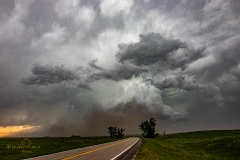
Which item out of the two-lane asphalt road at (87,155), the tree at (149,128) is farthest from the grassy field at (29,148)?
the tree at (149,128)

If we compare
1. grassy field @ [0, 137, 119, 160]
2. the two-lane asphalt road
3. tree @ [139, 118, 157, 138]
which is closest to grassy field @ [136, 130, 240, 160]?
the two-lane asphalt road

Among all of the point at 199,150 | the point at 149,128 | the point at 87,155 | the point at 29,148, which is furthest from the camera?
the point at 149,128

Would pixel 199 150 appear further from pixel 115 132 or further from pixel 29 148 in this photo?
pixel 115 132

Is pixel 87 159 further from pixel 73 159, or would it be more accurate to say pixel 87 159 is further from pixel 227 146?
pixel 227 146

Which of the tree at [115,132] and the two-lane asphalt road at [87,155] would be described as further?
the tree at [115,132]

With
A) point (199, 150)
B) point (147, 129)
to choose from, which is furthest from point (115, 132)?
point (199, 150)

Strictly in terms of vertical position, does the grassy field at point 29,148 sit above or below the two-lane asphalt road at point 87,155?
A: below

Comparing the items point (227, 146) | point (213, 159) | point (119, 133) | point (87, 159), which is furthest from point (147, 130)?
point (87, 159)

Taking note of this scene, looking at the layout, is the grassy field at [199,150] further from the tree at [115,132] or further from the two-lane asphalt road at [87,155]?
the tree at [115,132]

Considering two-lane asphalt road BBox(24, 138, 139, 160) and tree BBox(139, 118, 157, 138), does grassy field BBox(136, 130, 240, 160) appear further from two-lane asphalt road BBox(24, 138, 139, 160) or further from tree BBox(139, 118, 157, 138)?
tree BBox(139, 118, 157, 138)

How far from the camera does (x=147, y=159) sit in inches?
698

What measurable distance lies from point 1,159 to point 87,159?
824 cm

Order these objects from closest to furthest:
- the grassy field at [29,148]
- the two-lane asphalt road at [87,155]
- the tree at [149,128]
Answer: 1. the two-lane asphalt road at [87,155]
2. the grassy field at [29,148]
3. the tree at [149,128]

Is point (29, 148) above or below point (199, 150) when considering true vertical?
above
